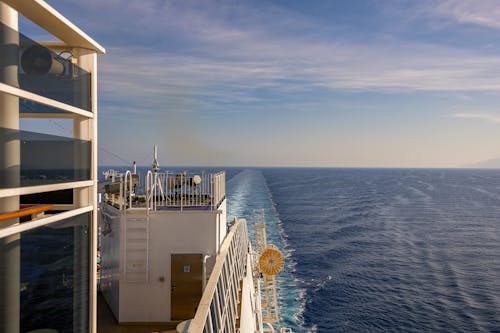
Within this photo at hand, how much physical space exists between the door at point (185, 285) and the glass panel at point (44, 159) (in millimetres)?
5044

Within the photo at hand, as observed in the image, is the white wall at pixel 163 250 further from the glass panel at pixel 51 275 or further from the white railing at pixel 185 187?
the glass panel at pixel 51 275

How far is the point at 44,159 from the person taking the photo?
4582mm

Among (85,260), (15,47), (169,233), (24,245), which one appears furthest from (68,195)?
(169,233)

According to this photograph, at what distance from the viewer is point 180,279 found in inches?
399

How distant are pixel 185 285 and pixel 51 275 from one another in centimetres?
586

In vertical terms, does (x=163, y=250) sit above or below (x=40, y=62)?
below

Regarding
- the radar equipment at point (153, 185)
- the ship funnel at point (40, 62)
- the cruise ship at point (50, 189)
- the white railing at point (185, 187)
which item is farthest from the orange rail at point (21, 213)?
the white railing at point (185, 187)

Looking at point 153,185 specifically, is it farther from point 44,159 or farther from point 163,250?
point 44,159

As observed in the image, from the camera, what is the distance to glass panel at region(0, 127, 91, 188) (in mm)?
3923

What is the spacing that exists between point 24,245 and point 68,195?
1.30 meters

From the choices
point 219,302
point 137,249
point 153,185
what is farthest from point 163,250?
point 219,302

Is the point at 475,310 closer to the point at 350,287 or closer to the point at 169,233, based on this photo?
the point at 350,287

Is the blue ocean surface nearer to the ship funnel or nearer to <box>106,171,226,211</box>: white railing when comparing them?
<box>106,171,226,211</box>: white railing

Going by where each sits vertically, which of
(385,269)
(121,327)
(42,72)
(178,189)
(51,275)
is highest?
(42,72)
